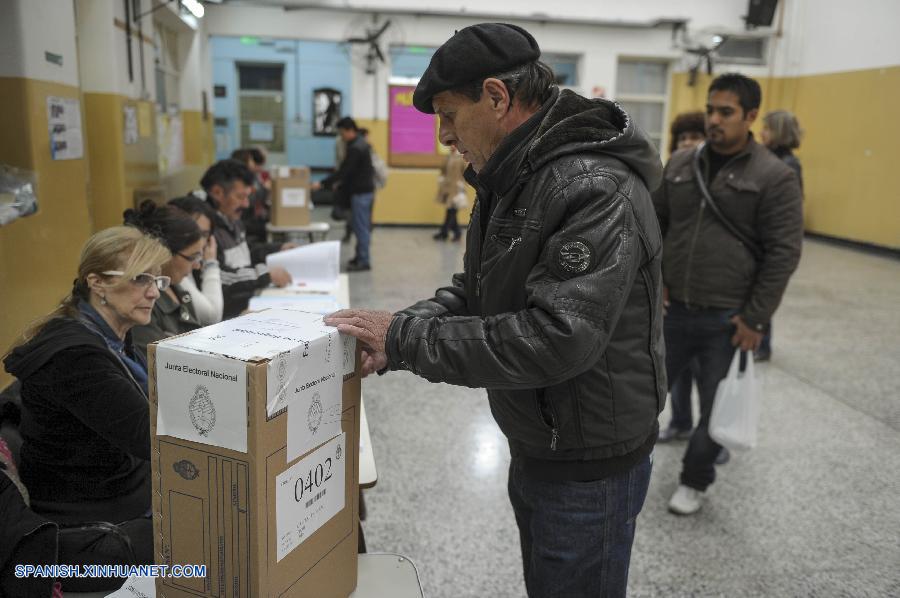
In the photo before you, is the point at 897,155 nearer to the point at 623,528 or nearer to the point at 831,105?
the point at 831,105

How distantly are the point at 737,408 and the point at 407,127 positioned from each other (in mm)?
8514

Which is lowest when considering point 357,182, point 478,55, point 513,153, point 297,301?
point 297,301

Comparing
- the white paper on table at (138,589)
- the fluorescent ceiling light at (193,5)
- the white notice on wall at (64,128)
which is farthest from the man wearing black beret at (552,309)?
the fluorescent ceiling light at (193,5)

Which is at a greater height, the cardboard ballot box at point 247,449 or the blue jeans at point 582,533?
the cardboard ballot box at point 247,449

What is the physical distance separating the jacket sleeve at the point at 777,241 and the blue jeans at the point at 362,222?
17.2 feet

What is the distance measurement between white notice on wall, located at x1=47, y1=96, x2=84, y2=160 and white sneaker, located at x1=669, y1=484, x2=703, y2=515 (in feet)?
9.30

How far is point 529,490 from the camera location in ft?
4.52

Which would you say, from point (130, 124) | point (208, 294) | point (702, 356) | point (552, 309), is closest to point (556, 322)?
point (552, 309)

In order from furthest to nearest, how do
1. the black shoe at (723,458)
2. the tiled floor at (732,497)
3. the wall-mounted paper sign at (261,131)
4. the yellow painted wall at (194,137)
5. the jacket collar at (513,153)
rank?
1. the wall-mounted paper sign at (261,131)
2. the yellow painted wall at (194,137)
3. the black shoe at (723,458)
4. the tiled floor at (732,497)
5. the jacket collar at (513,153)

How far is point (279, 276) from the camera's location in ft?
10.6

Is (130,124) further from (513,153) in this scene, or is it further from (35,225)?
(513,153)

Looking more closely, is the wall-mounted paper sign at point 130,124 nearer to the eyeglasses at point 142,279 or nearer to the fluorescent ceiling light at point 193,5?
the fluorescent ceiling light at point 193,5

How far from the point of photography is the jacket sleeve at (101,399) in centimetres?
147

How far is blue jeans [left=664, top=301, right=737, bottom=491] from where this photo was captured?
8.35ft
